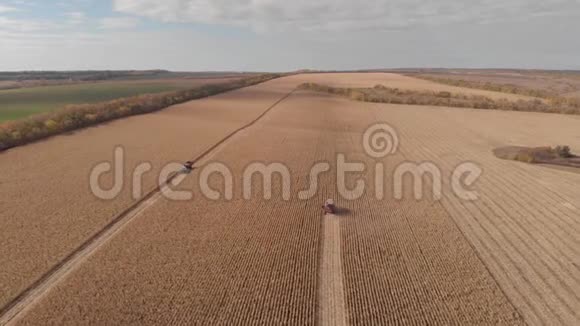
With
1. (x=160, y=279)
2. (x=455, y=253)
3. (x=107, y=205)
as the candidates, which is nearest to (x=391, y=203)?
(x=455, y=253)

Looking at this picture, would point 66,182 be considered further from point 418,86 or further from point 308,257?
point 418,86

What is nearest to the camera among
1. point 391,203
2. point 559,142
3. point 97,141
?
point 391,203

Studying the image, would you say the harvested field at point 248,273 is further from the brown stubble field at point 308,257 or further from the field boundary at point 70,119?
the field boundary at point 70,119

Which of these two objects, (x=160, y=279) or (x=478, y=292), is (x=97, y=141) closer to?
(x=160, y=279)

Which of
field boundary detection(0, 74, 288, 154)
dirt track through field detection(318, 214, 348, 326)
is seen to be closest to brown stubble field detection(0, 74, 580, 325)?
dirt track through field detection(318, 214, 348, 326)

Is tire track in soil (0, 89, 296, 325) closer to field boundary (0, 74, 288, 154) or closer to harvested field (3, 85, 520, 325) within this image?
harvested field (3, 85, 520, 325)
